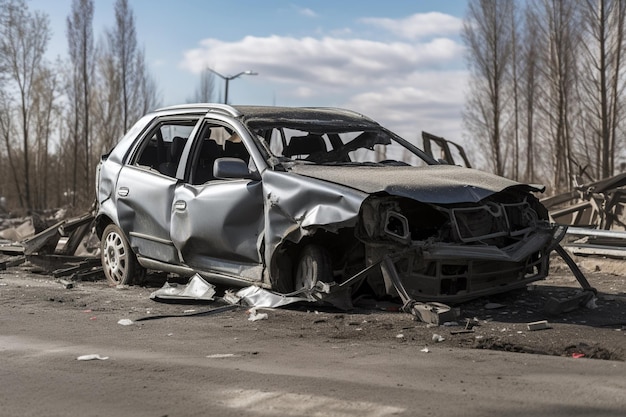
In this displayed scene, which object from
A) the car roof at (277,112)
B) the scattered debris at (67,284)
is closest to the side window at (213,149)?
the car roof at (277,112)

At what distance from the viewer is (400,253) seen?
5613mm

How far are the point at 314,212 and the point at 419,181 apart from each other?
0.87 meters

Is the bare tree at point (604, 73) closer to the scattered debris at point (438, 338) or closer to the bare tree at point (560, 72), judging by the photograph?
the bare tree at point (560, 72)

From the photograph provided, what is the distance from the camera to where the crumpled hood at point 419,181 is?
18.4 ft

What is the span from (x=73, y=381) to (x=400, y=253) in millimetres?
2566

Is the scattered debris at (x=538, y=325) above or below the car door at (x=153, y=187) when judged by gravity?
below

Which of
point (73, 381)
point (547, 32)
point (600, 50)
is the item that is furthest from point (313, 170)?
point (547, 32)

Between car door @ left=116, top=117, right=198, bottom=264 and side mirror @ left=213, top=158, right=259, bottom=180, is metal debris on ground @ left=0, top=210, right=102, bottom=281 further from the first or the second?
side mirror @ left=213, top=158, right=259, bottom=180

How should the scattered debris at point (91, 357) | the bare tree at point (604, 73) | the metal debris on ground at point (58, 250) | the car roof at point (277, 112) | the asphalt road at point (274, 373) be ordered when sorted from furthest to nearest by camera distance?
the bare tree at point (604, 73) → the metal debris on ground at point (58, 250) → the car roof at point (277, 112) → the scattered debris at point (91, 357) → the asphalt road at point (274, 373)

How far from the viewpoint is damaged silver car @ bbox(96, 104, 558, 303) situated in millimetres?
5680

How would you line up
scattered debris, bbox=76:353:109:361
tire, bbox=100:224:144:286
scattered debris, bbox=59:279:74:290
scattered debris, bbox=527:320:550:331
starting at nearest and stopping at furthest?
scattered debris, bbox=76:353:109:361, scattered debris, bbox=527:320:550:331, tire, bbox=100:224:144:286, scattered debris, bbox=59:279:74:290

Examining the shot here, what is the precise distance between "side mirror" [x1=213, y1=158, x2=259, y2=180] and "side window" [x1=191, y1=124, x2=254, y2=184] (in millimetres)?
702

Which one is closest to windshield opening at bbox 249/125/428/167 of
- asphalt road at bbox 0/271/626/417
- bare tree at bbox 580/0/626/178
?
asphalt road at bbox 0/271/626/417

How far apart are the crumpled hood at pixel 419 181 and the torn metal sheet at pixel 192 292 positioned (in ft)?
4.57
